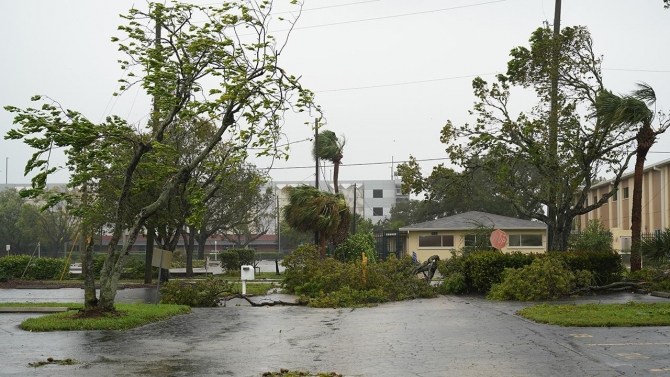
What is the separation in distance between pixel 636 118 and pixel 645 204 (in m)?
22.6

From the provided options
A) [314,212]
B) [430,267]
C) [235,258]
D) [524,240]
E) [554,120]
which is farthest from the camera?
[524,240]

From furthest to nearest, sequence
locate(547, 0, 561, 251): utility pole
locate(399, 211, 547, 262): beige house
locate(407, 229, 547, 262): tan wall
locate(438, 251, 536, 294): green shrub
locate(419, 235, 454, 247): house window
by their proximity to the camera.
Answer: locate(419, 235, 454, 247): house window < locate(407, 229, 547, 262): tan wall < locate(399, 211, 547, 262): beige house < locate(547, 0, 561, 251): utility pole < locate(438, 251, 536, 294): green shrub

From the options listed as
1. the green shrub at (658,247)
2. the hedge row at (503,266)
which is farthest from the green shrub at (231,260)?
the green shrub at (658,247)

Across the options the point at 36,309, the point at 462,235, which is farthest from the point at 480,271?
the point at 462,235

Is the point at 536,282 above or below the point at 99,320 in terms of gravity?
above

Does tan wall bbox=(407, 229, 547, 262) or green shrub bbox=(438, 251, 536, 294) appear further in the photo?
tan wall bbox=(407, 229, 547, 262)

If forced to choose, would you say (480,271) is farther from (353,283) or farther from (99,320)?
(99,320)

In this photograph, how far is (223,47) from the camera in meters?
17.7

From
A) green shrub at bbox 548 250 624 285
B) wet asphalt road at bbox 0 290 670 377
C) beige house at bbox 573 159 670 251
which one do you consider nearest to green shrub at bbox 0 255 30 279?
wet asphalt road at bbox 0 290 670 377

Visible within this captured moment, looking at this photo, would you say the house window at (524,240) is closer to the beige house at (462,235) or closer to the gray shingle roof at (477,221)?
the beige house at (462,235)

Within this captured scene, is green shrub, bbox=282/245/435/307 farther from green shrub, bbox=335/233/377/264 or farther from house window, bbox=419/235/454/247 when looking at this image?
house window, bbox=419/235/454/247

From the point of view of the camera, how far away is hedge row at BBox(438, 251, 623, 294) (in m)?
25.4

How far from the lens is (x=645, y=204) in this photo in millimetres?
47938

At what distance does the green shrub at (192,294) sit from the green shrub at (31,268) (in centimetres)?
1888
